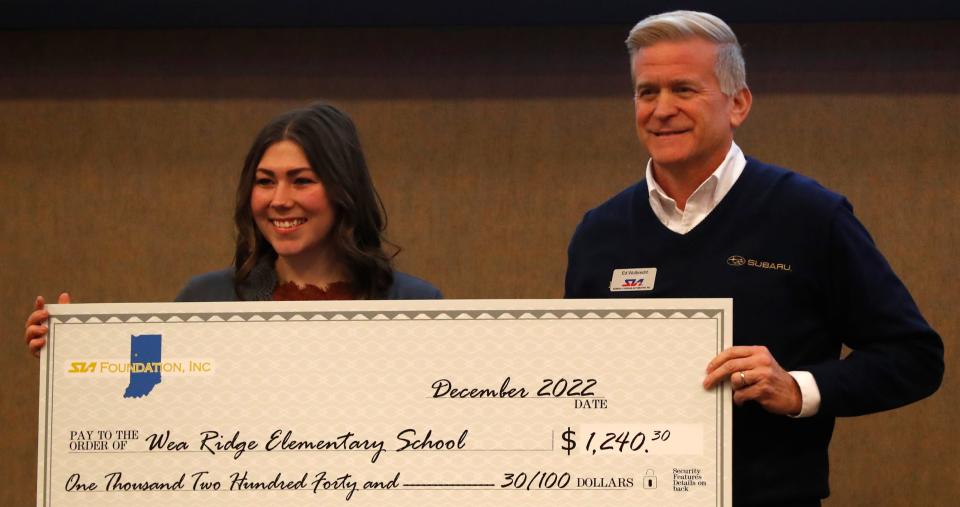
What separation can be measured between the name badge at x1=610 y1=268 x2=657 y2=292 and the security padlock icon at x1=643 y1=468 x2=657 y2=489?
0.40 m

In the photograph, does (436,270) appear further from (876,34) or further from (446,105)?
(876,34)

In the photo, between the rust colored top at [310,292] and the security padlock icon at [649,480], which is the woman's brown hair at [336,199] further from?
the security padlock icon at [649,480]

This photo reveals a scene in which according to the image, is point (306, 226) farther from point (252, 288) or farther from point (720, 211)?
point (720, 211)

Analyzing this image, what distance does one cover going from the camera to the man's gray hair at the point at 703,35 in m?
2.01

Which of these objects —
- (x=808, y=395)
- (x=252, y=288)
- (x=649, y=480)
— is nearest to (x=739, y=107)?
(x=808, y=395)

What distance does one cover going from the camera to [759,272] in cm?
192

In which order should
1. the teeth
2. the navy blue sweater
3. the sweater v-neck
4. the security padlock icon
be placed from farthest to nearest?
→ the teeth → the sweater v-neck → the navy blue sweater → the security padlock icon

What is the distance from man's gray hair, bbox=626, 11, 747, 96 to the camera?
201 cm

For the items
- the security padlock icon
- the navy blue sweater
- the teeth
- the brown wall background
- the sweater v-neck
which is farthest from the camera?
the brown wall background

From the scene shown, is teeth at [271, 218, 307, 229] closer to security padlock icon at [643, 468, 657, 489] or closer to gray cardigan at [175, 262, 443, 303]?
gray cardigan at [175, 262, 443, 303]

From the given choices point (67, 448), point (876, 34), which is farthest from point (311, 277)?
point (876, 34)

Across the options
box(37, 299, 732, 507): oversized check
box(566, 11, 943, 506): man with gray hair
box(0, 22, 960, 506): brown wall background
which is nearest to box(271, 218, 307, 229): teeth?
box(37, 299, 732, 507): oversized check

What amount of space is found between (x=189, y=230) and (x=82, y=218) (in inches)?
16.8

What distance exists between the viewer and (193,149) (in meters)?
3.96
